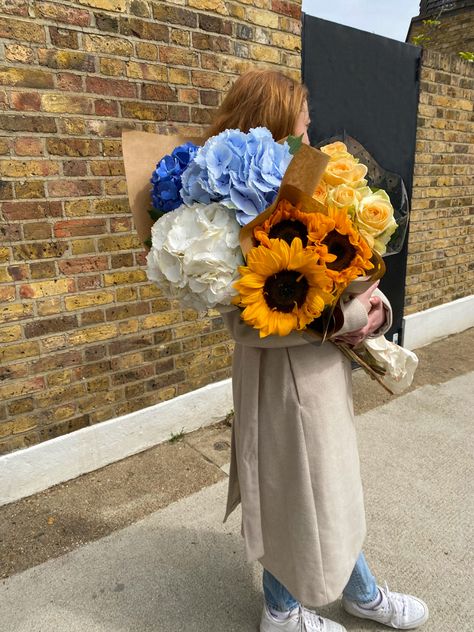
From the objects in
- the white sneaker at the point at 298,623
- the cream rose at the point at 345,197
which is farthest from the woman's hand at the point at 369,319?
the white sneaker at the point at 298,623

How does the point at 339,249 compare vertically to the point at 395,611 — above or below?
above

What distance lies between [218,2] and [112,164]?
1096 millimetres

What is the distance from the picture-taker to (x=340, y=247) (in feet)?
3.91

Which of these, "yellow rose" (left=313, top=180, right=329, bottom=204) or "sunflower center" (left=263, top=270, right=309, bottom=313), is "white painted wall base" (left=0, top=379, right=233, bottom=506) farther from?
"yellow rose" (left=313, top=180, right=329, bottom=204)

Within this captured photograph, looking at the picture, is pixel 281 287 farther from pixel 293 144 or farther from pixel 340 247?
pixel 293 144

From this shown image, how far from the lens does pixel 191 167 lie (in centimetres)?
127

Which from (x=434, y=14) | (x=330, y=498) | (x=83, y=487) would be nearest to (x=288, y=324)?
(x=330, y=498)

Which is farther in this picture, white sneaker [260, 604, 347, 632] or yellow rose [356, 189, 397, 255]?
white sneaker [260, 604, 347, 632]

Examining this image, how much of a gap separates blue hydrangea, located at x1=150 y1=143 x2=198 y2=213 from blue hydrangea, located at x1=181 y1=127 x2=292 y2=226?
54 millimetres

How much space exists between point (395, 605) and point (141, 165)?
5.85 ft

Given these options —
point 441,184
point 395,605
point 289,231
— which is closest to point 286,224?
point 289,231

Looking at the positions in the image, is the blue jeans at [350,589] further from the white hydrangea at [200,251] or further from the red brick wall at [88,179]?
the red brick wall at [88,179]

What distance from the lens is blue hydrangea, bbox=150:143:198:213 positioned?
1321 millimetres

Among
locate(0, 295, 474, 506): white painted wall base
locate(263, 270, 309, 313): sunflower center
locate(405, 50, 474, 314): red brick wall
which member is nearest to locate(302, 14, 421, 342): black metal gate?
locate(405, 50, 474, 314): red brick wall
